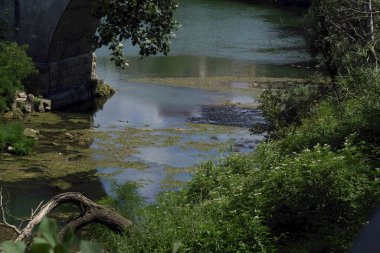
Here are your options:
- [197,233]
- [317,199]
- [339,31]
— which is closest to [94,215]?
[197,233]

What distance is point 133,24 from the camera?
944cm

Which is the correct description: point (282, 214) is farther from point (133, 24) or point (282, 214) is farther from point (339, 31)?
point (339, 31)

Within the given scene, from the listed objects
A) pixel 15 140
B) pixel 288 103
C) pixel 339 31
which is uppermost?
pixel 339 31

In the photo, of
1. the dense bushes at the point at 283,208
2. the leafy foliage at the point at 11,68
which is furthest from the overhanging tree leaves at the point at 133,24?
the leafy foliage at the point at 11,68

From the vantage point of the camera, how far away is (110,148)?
14359mm

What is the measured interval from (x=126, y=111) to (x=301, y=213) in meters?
13.1

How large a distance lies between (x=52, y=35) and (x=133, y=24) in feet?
29.7

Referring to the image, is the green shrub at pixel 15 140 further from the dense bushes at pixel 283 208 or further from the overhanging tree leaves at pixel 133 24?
the dense bushes at pixel 283 208

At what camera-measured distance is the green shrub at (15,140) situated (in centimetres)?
1328

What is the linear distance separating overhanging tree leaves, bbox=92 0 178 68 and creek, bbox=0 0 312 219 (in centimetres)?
165

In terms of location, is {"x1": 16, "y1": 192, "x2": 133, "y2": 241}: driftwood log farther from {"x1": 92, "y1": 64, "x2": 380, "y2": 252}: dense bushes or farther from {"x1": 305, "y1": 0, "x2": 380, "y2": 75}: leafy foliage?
{"x1": 305, "y1": 0, "x2": 380, "y2": 75}: leafy foliage

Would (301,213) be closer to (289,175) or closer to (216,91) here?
(289,175)

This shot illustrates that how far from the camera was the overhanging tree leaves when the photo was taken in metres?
9.20

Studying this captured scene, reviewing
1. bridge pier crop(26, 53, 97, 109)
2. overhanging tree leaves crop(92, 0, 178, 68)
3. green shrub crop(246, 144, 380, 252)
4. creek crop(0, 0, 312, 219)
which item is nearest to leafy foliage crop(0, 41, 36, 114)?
creek crop(0, 0, 312, 219)
